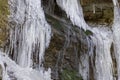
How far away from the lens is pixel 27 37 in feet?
19.9

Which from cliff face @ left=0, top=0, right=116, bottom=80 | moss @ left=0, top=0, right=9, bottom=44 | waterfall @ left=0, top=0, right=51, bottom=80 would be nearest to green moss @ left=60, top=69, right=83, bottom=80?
cliff face @ left=0, top=0, right=116, bottom=80

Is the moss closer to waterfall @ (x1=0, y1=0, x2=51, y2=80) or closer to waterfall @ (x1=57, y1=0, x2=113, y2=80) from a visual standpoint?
waterfall @ (x1=0, y1=0, x2=51, y2=80)

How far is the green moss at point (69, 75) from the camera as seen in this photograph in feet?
22.6

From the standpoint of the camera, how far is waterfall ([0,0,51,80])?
5.92 metres

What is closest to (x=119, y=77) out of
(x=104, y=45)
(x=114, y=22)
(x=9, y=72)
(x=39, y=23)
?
(x=104, y=45)

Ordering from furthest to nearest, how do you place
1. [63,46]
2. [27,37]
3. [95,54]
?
[95,54] → [63,46] → [27,37]

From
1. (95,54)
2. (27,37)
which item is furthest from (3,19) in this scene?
(95,54)

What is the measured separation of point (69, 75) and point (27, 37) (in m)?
1.39

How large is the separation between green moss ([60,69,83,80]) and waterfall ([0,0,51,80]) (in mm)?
557

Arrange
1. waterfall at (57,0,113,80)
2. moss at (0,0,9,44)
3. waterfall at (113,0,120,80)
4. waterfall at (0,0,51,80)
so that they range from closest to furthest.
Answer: moss at (0,0,9,44)
waterfall at (0,0,51,80)
waterfall at (57,0,113,80)
waterfall at (113,0,120,80)

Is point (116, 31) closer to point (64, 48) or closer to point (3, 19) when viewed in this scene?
point (64, 48)

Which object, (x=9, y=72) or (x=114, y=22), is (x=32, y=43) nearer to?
(x=9, y=72)

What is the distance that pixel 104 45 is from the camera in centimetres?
775

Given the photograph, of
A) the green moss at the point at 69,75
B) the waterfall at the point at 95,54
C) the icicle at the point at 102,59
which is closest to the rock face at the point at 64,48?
the green moss at the point at 69,75
